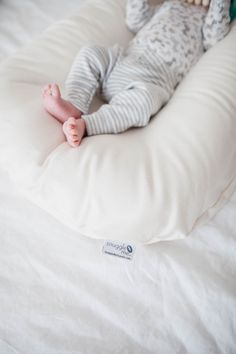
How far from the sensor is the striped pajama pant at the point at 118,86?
85 cm

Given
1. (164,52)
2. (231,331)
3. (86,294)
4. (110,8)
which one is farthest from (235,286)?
(110,8)

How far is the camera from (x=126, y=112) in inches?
33.4

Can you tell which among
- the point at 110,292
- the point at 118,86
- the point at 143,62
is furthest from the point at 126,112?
the point at 110,292

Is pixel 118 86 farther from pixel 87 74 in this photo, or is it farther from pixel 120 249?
pixel 120 249

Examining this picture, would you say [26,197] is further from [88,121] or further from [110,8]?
[110,8]

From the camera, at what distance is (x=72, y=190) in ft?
2.30

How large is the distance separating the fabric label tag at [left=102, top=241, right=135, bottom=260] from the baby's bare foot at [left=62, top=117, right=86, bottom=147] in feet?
0.75

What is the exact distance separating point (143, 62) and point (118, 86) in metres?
0.13

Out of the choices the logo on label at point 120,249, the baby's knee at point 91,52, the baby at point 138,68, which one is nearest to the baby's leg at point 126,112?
the baby at point 138,68

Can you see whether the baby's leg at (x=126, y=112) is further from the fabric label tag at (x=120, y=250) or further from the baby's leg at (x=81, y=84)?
the fabric label tag at (x=120, y=250)

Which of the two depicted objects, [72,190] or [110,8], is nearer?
[72,190]

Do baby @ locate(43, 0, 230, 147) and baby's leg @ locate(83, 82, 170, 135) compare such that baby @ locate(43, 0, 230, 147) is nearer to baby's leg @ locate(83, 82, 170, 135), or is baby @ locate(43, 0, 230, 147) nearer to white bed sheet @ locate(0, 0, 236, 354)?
baby's leg @ locate(83, 82, 170, 135)

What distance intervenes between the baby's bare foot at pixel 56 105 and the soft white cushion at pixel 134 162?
0.06 ft

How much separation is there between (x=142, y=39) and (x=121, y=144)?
47 centimetres
